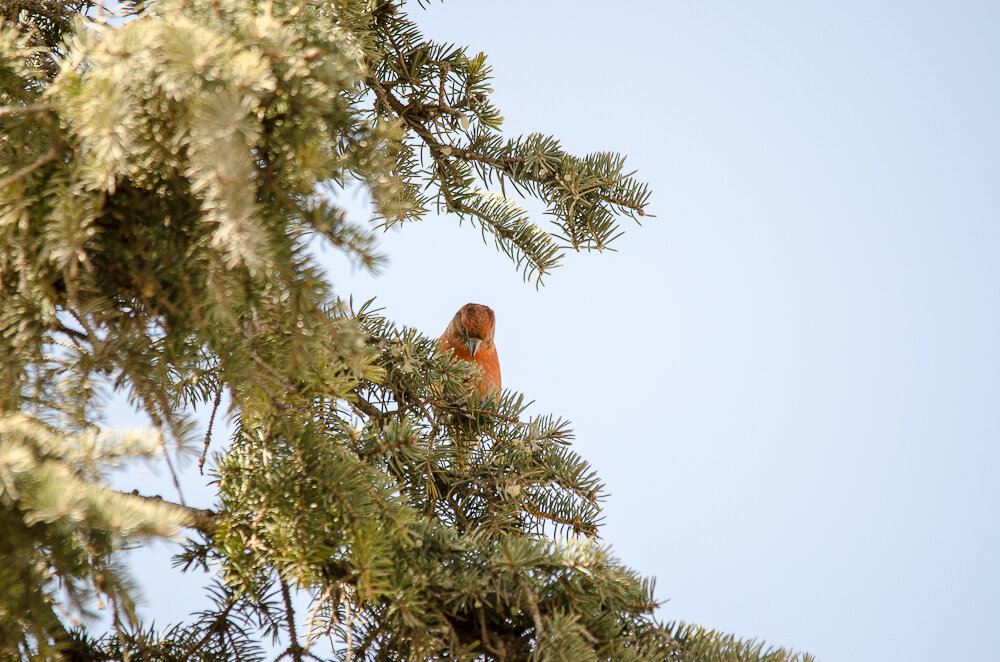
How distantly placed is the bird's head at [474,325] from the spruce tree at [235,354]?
94cm

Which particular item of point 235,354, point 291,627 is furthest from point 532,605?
point 235,354

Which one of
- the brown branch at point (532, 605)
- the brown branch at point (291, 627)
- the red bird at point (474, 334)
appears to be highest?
the red bird at point (474, 334)

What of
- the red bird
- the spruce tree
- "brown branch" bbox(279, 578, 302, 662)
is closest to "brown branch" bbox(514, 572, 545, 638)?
the spruce tree

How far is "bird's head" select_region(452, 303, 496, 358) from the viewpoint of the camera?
2.33 metres

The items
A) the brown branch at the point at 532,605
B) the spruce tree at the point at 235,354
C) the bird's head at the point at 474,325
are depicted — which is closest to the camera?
the spruce tree at the point at 235,354

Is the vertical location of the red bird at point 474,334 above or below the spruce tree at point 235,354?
above

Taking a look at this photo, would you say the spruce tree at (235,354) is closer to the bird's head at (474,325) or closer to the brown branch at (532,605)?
the brown branch at (532,605)

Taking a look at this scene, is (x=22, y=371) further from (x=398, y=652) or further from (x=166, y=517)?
(x=398, y=652)

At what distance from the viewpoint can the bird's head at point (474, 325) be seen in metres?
2.33

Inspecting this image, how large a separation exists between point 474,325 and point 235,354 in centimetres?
144

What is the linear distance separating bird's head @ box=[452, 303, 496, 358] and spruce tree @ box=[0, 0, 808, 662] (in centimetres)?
94

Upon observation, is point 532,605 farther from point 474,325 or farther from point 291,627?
point 474,325

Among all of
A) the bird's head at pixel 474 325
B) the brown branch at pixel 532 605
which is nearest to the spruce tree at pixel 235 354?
the brown branch at pixel 532 605

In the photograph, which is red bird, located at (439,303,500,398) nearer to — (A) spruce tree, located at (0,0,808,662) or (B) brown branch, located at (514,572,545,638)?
(A) spruce tree, located at (0,0,808,662)
